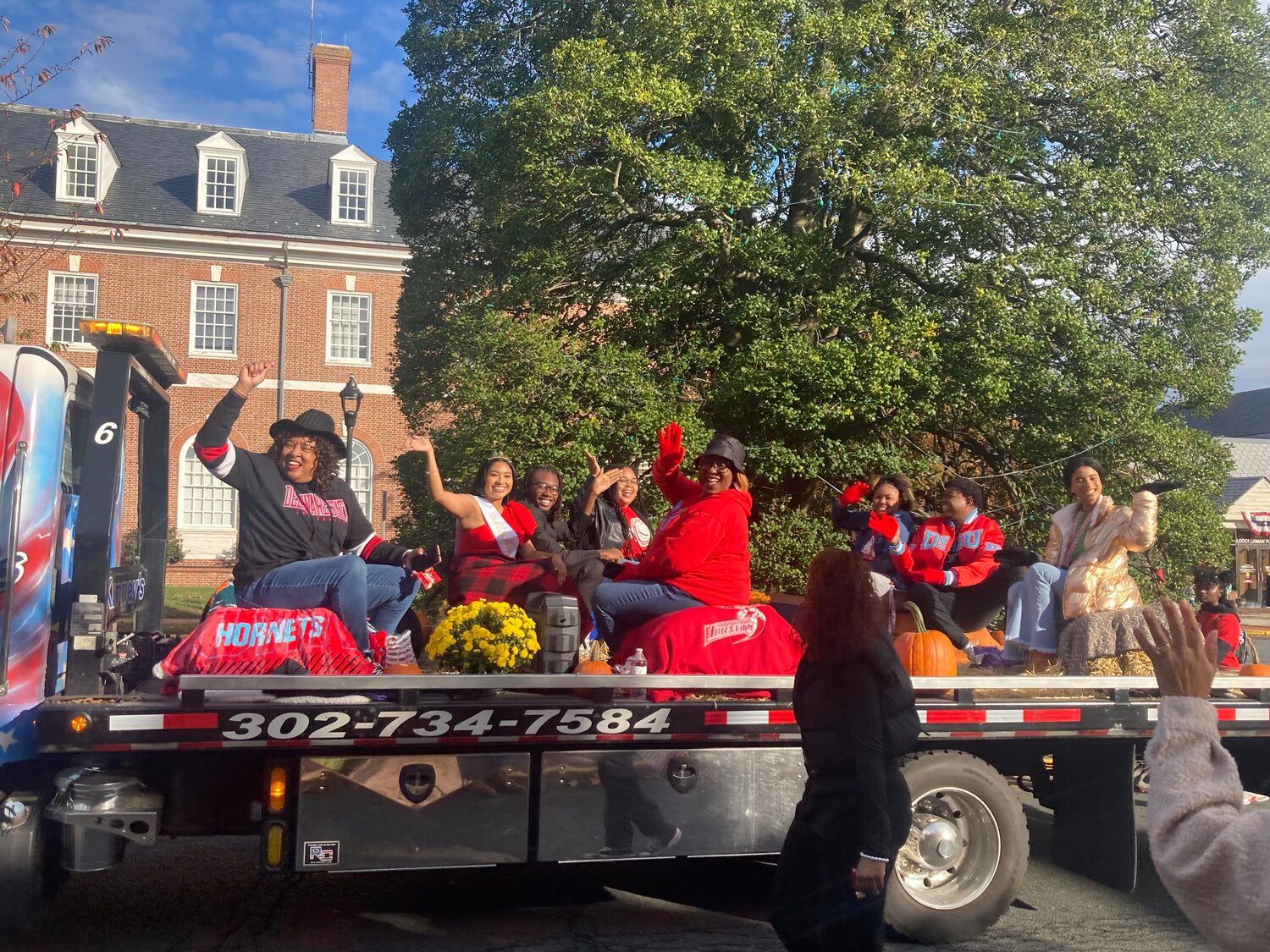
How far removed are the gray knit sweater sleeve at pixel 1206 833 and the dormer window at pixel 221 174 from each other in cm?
3328

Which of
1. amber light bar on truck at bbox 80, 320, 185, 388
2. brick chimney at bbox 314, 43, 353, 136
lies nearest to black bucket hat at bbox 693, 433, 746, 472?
amber light bar on truck at bbox 80, 320, 185, 388

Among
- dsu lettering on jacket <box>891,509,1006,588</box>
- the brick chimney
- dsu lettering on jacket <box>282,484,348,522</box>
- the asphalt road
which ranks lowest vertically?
the asphalt road

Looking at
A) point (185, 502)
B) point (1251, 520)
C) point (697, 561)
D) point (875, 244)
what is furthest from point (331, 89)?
point (697, 561)

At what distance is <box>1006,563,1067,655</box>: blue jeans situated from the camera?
6.19 m

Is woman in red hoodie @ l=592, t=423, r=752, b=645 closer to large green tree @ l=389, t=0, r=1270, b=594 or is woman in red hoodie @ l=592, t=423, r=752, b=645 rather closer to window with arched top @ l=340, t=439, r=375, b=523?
large green tree @ l=389, t=0, r=1270, b=594

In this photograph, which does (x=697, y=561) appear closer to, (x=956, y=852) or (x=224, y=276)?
(x=956, y=852)

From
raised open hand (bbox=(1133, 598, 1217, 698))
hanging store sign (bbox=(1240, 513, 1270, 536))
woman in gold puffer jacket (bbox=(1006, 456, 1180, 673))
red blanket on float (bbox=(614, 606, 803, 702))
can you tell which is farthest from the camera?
hanging store sign (bbox=(1240, 513, 1270, 536))

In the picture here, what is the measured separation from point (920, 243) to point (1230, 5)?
488cm

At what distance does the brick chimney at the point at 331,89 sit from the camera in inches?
1389

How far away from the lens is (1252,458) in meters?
41.8

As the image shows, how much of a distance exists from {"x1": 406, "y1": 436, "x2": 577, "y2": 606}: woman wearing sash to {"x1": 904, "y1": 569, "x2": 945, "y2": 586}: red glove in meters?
1.99

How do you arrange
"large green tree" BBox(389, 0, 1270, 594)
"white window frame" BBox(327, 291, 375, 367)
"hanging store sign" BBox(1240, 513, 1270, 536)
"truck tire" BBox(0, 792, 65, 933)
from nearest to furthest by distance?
"truck tire" BBox(0, 792, 65, 933) → "large green tree" BBox(389, 0, 1270, 594) → "white window frame" BBox(327, 291, 375, 367) → "hanging store sign" BBox(1240, 513, 1270, 536)

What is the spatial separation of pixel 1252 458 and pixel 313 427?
142 ft

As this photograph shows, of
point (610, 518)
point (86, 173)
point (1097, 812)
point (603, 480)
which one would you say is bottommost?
point (1097, 812)
